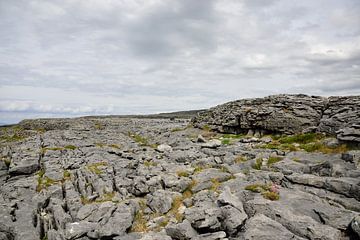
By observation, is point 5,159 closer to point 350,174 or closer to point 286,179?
point 286,179

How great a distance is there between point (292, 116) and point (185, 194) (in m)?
22.5

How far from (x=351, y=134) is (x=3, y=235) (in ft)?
90.8

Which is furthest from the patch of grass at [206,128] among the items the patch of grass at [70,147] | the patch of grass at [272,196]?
the patch of grass at [272,196]

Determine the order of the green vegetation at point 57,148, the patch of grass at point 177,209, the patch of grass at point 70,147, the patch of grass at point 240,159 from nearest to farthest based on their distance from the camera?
the patch of grass at point 177,209 → the patch of grass at point 240,159 → the green vegetation at point 57,148 → the patch of grass at point 70,147

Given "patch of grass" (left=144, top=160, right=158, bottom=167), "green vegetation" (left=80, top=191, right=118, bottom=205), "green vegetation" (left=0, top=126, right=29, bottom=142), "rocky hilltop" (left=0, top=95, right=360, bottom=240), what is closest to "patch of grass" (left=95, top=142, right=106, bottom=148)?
"rocky hilltop" (left=0, top=95, right=360, bottom=240)

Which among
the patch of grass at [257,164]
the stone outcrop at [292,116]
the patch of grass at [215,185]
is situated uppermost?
the stone outcrop at [292,116]

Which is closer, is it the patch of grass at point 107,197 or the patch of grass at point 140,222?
the patch of grass at point 140,222

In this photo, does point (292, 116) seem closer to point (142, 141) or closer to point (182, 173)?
point (182, 173)

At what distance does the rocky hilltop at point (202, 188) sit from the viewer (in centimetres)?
1462

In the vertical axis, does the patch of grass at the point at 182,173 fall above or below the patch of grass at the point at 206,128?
below

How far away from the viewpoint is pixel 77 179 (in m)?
25.6

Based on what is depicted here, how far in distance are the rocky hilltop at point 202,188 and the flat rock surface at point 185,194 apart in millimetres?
68

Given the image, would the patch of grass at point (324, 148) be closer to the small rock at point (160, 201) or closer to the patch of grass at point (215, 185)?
the patch of grass at point (215, 185)

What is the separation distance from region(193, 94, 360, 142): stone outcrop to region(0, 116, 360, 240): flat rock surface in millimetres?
1174
